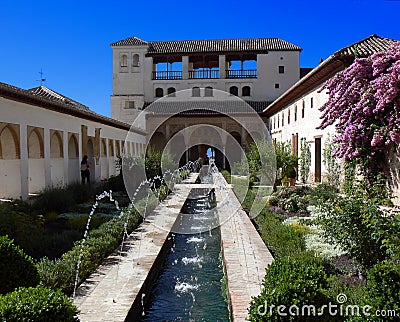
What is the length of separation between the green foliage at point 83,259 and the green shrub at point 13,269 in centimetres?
84

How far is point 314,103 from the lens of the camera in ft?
57.9

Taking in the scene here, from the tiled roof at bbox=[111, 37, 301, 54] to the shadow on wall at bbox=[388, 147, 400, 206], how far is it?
81.6 ft

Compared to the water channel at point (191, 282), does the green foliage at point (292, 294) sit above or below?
above

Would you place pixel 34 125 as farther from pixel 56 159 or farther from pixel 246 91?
pixel 246 91

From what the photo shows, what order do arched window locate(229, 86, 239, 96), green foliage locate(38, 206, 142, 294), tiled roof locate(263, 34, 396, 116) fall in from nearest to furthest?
→ green foliage locate(38, 206, 142, 294), tiled roof locate(263, 34, 396, 116), arched window locate(229, 86, 239, 96)

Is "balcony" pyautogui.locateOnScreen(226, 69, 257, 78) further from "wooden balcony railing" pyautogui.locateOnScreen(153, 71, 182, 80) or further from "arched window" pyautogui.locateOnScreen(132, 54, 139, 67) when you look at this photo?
"arched window" pyautogui.locateOnScreen(132, 54, 139, 67)

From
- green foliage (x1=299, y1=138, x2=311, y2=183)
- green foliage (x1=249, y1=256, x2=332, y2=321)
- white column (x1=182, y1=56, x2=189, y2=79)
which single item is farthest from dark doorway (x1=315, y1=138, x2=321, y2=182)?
white column (x1=182, y1=56, x2=189, y2=79)

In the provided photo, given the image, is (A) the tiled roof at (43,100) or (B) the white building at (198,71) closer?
(A) the tiled roof at (43,100)

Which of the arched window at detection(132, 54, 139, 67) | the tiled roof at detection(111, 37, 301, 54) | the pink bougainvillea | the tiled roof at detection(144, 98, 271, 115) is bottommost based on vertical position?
the pink bougainvillea

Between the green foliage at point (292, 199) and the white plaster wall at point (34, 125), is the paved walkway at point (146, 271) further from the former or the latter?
the white plaster wall at point (34, 125)

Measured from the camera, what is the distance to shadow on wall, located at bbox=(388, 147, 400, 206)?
→ 11.3 m

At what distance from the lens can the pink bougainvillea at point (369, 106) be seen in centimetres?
1091

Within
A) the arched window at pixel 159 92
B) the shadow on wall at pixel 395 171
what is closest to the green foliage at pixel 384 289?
the shadow on wall at pixel 395 171

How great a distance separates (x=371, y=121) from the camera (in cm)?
1172
